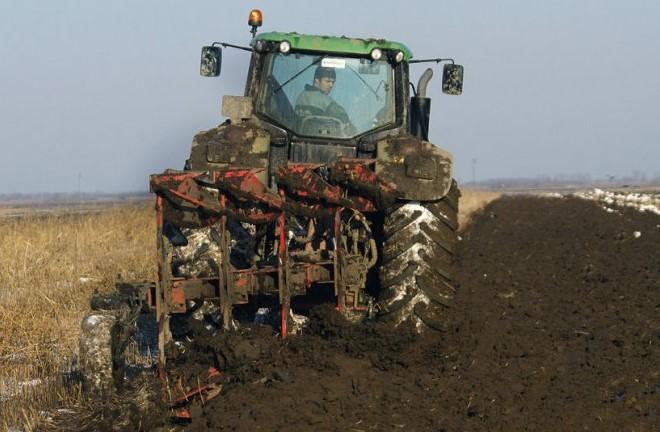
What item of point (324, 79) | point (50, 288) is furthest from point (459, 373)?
point (50, 288)

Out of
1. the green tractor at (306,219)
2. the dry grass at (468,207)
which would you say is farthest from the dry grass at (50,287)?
the dry grass at (468,207)

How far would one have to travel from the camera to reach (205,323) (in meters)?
6.37

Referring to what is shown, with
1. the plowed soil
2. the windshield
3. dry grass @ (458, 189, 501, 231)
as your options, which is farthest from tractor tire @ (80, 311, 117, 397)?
dry grass @ (458, 189, 501, 231)

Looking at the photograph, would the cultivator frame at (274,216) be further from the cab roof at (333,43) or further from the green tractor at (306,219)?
the cab roof at (333,43)

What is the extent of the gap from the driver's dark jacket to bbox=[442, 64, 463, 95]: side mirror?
993 mm

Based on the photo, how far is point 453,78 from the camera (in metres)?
8.27

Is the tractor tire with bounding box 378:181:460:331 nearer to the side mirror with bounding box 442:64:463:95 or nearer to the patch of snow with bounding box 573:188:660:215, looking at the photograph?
the side mirror with bounding box 442:64:463:95

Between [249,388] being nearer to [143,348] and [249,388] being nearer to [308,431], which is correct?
[308,431]

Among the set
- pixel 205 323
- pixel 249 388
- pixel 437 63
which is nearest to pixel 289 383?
pixel 249 388

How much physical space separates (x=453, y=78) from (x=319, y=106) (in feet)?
3.93

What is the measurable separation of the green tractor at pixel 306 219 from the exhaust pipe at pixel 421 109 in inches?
19.2

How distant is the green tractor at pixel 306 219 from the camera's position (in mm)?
5645

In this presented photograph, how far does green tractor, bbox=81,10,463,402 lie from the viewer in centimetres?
564

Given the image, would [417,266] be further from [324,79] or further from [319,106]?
[324,79]
